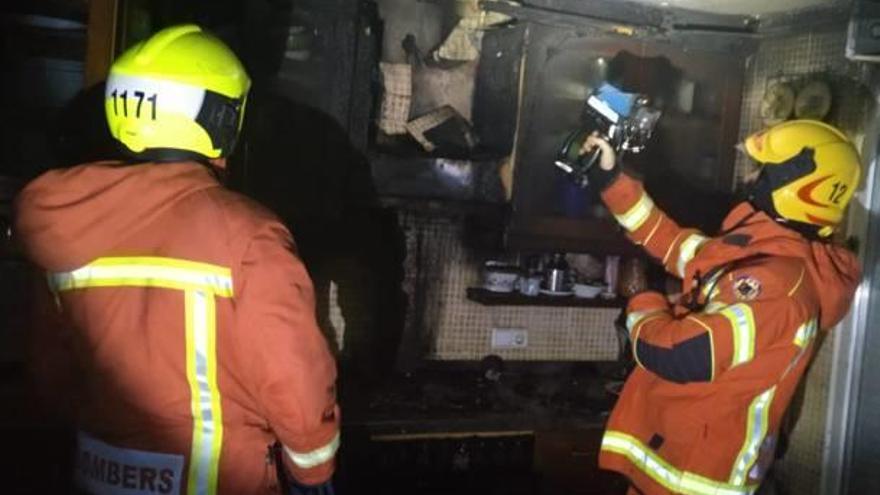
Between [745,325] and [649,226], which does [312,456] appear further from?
[649,226]

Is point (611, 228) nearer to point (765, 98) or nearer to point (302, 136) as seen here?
point (765, 98)

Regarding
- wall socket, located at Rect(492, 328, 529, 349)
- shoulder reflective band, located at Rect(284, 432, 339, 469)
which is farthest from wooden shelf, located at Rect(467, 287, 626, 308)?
shoulder reflective band, located at Rect(284, 432, 339, 469)

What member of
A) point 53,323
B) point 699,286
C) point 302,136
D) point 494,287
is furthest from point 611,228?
point 53,323

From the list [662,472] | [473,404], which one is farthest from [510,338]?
[662,472]

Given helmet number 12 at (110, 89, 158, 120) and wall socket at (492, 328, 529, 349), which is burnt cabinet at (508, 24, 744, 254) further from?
helmet number 12 at (110, 89, 158, 120)

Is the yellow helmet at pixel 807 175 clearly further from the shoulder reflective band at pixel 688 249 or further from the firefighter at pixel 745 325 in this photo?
the shoulder reflective band at pixel 688 249

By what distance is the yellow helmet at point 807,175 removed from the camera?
67.5 inches

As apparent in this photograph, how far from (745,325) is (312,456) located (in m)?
0.97

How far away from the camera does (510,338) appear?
2.74 m

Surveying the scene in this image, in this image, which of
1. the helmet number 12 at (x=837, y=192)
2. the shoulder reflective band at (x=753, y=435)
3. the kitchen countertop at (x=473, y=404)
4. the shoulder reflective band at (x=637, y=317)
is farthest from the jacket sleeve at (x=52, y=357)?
the helmet number 12 at (x=837, y=192)

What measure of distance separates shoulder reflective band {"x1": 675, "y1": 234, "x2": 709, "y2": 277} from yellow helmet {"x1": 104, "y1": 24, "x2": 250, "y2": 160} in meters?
1.29

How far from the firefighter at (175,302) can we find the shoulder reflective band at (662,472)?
87 cm

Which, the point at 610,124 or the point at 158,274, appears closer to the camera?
the point at 158,274

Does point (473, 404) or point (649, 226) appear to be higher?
Result: point (649, 226)
